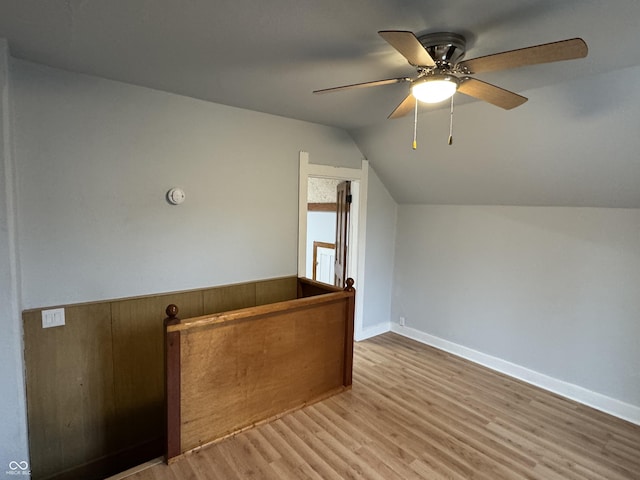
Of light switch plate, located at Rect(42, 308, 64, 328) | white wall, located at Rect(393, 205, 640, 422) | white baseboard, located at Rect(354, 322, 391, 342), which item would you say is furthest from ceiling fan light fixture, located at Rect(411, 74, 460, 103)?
white baseboard, located at Rect(354, 322, 391, 342)

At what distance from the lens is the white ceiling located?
4.79 ft

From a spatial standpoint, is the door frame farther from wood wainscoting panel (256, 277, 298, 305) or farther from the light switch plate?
the light switch plate

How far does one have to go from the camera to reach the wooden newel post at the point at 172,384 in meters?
2.00

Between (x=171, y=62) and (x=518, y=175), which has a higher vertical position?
(x=171, y=62)

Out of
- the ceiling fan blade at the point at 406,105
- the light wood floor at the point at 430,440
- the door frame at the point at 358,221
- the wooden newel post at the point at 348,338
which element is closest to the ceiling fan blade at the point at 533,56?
the ceiling fan blade at the point at 406,105

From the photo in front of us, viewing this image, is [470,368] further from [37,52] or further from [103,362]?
[37,52]

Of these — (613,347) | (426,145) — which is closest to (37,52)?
(426,145)

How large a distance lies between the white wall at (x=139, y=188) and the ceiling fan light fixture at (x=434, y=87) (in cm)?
178

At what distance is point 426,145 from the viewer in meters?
3.24

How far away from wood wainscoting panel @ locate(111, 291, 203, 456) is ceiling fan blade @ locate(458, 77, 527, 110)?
2.49 metres

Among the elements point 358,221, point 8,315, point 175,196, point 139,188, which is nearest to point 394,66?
point 175,196

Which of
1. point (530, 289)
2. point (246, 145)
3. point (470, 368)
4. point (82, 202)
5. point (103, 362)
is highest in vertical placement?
point (246, 145)

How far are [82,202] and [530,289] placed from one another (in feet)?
12.7

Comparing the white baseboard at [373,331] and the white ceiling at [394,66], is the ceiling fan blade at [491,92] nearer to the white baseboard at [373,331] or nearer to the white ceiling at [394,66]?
the white ceiling at [394,66]
